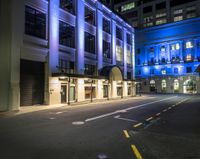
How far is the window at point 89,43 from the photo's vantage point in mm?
36959

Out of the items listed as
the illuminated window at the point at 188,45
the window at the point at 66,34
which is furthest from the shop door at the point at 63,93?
the illuminated window at the point at 188,45

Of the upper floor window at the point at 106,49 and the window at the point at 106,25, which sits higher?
the window at the point at 106,25

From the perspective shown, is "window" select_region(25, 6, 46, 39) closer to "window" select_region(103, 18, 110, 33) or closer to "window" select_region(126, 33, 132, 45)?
"window" select_region(103, 18, 110, 33)

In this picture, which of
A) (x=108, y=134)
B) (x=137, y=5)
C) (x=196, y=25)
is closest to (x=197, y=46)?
(x=196, y=25)

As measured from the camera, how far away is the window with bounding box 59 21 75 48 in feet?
102

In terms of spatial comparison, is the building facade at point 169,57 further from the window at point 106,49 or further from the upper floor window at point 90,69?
the upper floor window at point 90,69

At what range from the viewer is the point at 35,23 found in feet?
87.4

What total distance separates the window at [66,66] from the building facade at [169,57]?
4424 centimetres

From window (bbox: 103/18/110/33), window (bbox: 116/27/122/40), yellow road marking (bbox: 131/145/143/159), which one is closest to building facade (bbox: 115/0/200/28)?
window (bbox: 116/27/122/40)

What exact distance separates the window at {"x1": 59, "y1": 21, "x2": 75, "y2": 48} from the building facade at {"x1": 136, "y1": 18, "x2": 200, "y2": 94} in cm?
4429

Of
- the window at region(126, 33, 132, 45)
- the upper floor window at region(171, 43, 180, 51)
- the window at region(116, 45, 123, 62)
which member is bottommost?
the window at region(116, 45, 123, 62)

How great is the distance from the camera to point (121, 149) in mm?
8391

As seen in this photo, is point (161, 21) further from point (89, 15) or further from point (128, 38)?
point (89, 15)

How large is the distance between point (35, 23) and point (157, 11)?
70.3 meters
